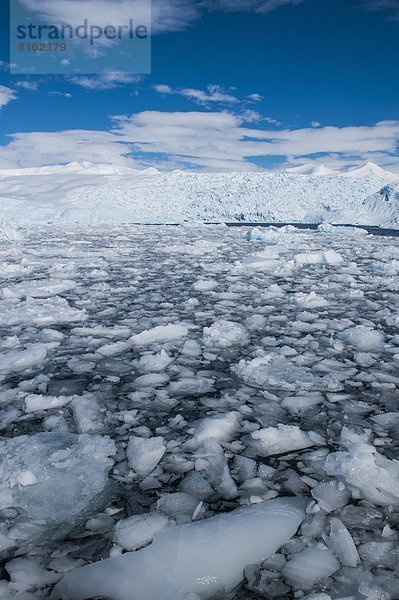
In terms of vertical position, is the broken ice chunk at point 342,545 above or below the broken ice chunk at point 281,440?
below

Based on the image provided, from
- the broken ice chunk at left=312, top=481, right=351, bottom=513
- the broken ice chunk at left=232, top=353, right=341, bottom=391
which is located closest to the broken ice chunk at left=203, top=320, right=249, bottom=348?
the broken ice chunk at left=232, top=353, right=341, bottom=391

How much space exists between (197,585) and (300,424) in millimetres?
986

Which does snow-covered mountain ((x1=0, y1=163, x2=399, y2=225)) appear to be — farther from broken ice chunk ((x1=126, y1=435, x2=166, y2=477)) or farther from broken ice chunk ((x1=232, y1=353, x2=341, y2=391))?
broken ice chunk ((x1=126, y1=435, x2=166, y2=477))

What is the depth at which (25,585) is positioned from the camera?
110cm

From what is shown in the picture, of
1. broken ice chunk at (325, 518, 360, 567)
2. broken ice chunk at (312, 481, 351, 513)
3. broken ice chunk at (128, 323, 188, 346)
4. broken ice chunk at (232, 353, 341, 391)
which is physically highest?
broken ice chunk at (128, 323, 188, 346)

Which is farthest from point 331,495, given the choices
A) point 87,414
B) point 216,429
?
point 87,414

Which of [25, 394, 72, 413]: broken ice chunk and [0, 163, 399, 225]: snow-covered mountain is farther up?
[0, 163, 399, 225]: snow-covered mountain

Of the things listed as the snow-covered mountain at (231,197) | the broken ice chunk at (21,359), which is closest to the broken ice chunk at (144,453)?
the broken ice chunk at (21,359)

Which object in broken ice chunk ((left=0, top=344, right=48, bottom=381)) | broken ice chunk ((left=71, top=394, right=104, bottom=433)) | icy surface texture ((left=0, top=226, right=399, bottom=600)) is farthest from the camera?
broken ice chunk ((left=0, top=344, right=48, bottom=381))

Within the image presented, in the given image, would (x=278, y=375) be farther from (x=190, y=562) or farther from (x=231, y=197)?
(x=231, y=197)

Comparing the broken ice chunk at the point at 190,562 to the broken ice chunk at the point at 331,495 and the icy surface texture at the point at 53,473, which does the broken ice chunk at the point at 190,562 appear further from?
the icy surface texture at the point at 53,473

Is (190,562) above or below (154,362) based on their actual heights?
below

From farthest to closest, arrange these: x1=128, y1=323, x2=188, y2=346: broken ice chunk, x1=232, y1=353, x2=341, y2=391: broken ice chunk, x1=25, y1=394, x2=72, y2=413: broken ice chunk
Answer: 1. x1=128, y1=323, x2=188, y2=346: broken ice chunk
2. x1=232, y1=353, x2=341, y2=391: broken ice chunk
3. x1=25, y1=394, x2=72, y2=413: broken ice chunk

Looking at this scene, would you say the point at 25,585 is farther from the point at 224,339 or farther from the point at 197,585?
the point at 224,339
